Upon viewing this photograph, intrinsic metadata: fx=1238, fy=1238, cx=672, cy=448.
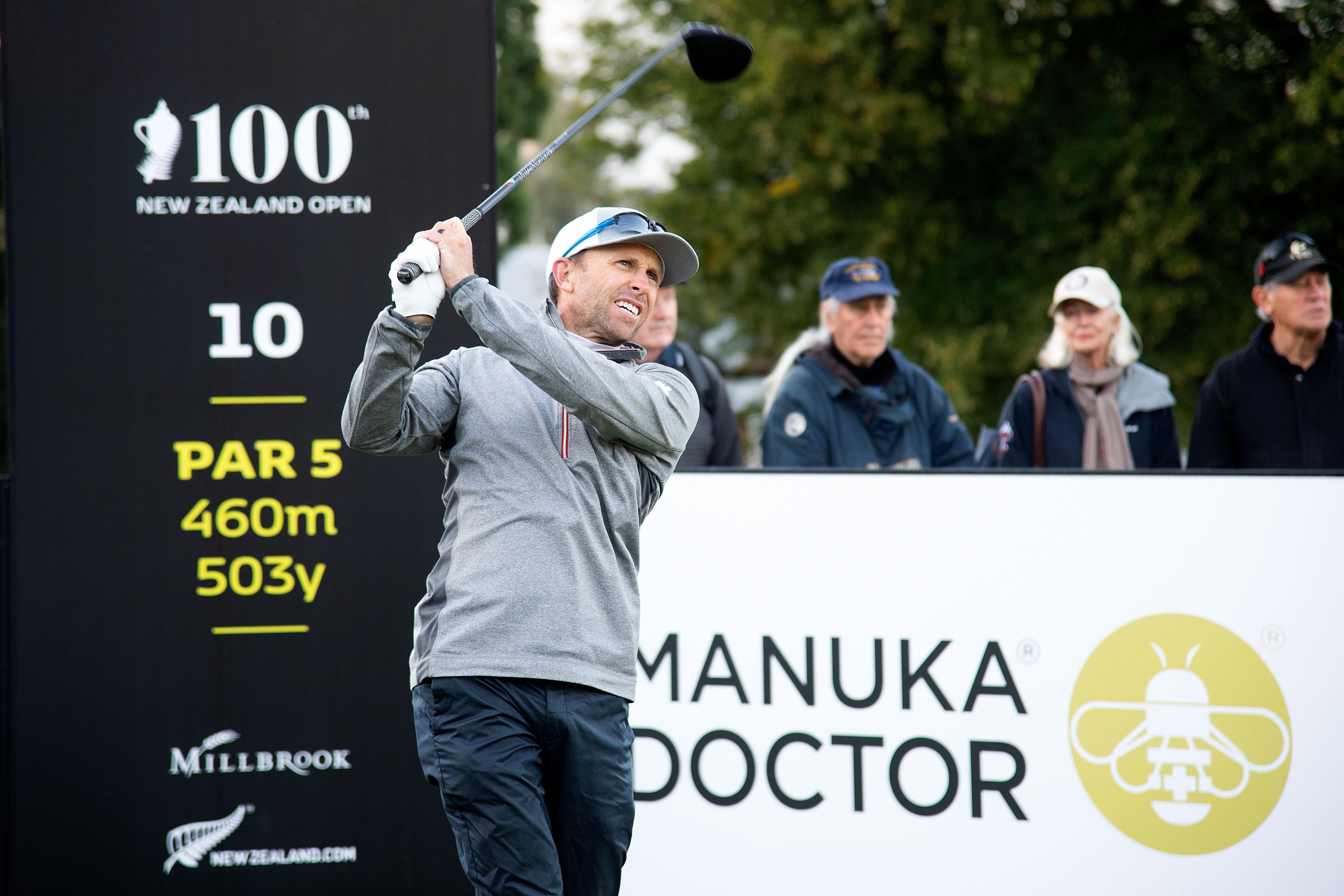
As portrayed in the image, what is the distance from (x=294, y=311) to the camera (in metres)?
3.52

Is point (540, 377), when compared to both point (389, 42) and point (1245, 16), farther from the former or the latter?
point (1245, 16)

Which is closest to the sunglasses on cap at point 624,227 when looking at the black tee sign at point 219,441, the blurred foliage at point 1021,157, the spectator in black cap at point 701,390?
the black tee sign at point 219,441

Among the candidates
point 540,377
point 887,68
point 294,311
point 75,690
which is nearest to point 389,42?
point 294,311

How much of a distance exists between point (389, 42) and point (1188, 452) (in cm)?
315

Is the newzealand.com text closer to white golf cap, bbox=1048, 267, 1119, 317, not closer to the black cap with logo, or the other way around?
white golf cap, bbox=1048, 267, 1119, 317

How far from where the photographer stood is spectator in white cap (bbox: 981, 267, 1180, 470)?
4.62 meters


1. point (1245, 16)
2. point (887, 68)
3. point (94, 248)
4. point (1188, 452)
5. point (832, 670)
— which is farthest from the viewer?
point (887, 68)

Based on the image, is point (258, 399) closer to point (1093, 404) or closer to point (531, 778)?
point (531, 778)

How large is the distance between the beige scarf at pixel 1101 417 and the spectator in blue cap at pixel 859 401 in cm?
44

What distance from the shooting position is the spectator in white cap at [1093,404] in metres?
4.62

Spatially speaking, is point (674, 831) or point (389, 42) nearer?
point (389, 42)

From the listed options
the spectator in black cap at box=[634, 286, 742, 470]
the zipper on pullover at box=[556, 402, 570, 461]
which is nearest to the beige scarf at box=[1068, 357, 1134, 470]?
the spectator in black cap at box=[634, 286, 742, 470]

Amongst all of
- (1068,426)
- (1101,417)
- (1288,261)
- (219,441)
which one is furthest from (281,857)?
(1288,261)

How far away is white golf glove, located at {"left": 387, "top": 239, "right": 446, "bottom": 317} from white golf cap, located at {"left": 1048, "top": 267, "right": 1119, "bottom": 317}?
3.04m
